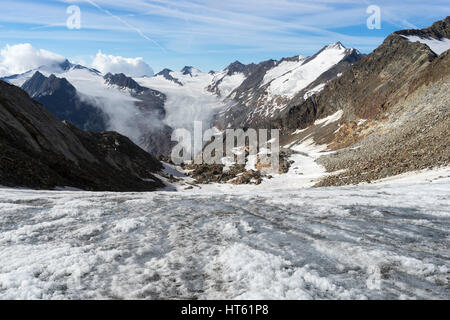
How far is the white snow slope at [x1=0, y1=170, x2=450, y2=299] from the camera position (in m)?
4.97

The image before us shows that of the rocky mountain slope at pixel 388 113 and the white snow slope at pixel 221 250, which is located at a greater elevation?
the rocky mountain slope at pixel 388 113

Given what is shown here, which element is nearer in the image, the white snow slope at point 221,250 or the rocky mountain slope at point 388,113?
the white snow slope at point 221,250

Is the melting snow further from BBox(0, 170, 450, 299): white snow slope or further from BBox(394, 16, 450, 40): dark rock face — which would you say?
BBox(0, 170, 450, 299): white snow slope

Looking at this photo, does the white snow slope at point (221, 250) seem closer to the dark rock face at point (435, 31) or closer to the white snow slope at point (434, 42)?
the white snow slope at point (434, 42)

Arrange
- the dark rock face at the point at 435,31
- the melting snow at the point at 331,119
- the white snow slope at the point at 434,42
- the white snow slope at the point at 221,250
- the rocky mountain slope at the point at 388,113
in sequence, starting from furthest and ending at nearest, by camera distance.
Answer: the dark rock face at the point at 435,31
the melting snow at the point at 331,119
the white snow slope at the point at 434,42
the rocky mountain slope at the point at 388,113
the white snow slope at the point at 221,250

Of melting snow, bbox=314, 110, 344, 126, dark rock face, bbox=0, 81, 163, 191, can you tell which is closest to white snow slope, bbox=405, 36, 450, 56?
melting snow, bbox=314, 110, 344, 126

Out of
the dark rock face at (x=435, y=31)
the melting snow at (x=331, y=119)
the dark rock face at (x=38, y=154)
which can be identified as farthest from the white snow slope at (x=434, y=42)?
the dark rock face at (x=38, y=154)

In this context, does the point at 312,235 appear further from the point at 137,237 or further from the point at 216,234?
the point at 137,237

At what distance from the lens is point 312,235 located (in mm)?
7711

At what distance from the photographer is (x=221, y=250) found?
6602 mm

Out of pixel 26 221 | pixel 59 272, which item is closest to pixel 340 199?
pixel 59 272

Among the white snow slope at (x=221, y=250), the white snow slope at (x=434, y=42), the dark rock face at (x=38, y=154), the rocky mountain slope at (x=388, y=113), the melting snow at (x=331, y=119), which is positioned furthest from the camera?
the melting snow at (x=331, y=119)

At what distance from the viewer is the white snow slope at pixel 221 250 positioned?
196 inches

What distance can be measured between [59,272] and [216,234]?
3.68 meters
